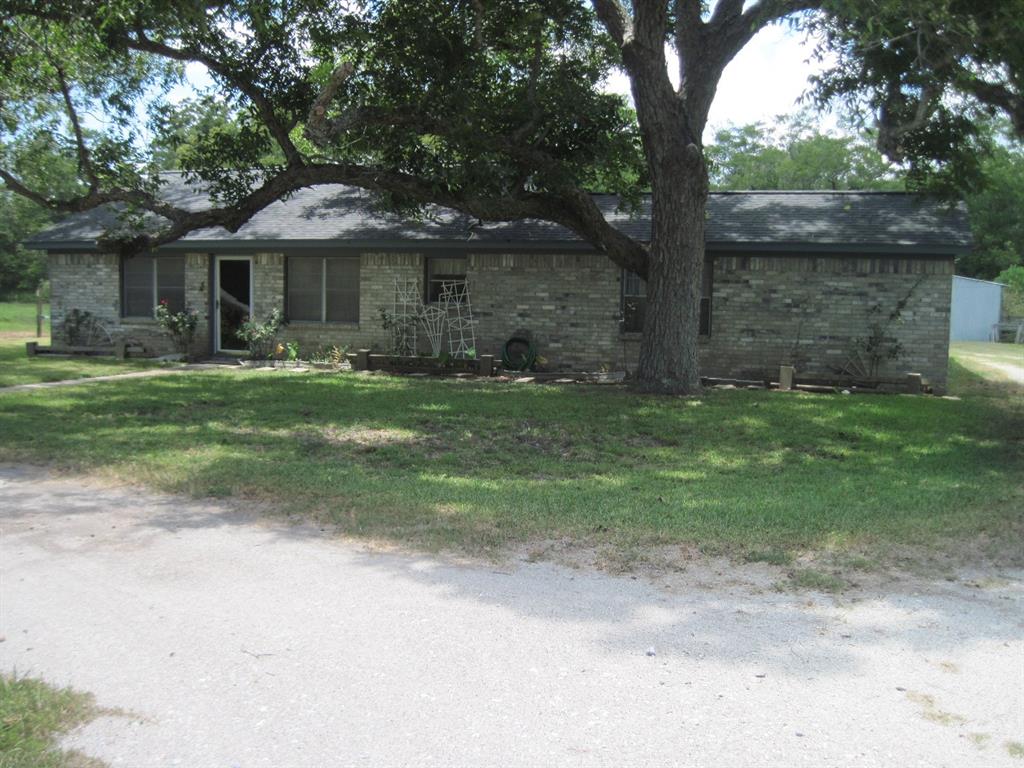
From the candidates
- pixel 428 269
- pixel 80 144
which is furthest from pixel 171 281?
pixel 428 269

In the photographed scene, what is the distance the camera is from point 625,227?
17500 mm

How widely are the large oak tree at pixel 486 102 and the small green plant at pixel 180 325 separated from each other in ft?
16.2

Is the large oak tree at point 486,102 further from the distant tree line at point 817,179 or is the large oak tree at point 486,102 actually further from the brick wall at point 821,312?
the distant tree line at point 817,179

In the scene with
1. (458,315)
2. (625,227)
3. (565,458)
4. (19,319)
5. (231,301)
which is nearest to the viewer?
(565,458)

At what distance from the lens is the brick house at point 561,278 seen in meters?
15.9

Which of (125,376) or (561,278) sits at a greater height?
(561,278)

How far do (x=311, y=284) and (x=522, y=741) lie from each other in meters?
16.8

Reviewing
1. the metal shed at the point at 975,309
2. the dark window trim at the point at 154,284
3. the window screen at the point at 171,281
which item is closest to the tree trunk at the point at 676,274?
the dark window trim at the point at 154,284

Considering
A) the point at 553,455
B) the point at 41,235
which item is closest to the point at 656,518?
the point at 553,455

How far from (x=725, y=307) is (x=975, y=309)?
87.0 ft

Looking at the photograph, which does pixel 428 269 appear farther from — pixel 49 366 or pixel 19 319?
pixel 19 319

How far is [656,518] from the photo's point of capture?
260 inches

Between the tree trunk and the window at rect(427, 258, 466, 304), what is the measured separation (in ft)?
18.1

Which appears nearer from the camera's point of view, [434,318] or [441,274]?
[434,318]
